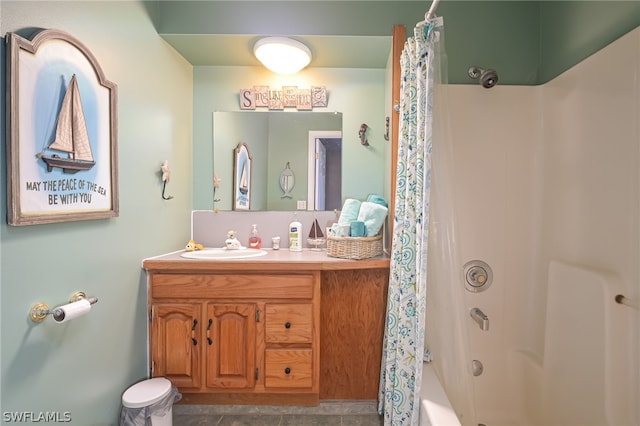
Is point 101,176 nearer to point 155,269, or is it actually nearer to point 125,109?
point 125,109

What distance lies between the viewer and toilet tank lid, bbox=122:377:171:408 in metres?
1.38

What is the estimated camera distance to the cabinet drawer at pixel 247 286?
1622 mm

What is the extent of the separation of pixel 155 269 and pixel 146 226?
0.84ft

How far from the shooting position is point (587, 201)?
1369 mm

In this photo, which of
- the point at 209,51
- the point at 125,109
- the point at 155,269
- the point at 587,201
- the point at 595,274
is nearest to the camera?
the point at 595,274

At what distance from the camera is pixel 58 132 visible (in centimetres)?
108

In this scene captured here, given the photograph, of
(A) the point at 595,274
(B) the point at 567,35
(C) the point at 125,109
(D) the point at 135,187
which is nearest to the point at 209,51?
(C) the point at 125,109

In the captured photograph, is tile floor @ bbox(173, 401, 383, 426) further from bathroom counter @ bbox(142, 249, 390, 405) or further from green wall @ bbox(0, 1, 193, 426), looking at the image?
green wall @ bbox(0, 1, 193, 426)

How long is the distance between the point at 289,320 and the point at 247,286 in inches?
12.1

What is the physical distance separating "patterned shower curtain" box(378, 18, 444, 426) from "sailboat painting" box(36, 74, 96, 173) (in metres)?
1.43

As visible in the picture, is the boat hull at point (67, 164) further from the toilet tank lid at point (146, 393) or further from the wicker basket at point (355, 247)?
the wicker basket at point (355, 247)

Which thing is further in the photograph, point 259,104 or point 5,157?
point 259,104

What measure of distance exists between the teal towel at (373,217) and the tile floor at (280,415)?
1.05 metres

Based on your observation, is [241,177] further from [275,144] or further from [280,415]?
[280,415]
